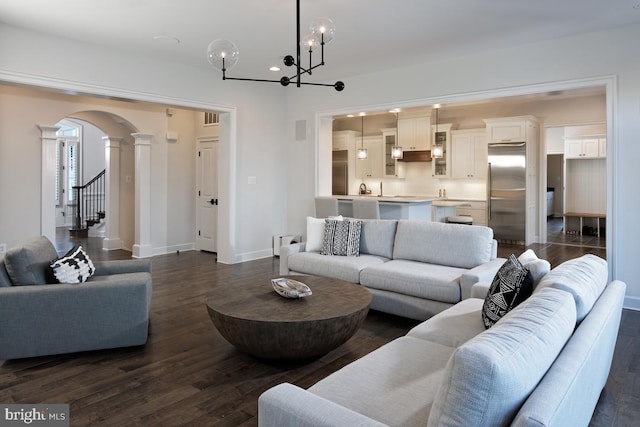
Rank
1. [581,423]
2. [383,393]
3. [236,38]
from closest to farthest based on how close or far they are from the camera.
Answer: [581,423] → [383,393] → [236,38]

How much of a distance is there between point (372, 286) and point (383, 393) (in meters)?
2.40

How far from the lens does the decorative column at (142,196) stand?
289 inches

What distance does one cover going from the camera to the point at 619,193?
457cm

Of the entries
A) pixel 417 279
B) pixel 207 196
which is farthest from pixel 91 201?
pixel 417 279

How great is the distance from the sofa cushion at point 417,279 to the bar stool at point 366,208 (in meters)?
1.92

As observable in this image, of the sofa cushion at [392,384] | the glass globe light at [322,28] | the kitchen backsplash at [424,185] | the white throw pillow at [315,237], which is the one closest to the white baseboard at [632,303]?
the white throw pillow at [315,237]

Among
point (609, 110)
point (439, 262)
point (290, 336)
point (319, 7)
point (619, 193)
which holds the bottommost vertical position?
point (290, 336)

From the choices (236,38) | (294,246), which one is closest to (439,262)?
(294,246)

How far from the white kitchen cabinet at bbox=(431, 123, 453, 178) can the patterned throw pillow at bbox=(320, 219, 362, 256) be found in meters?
5.03

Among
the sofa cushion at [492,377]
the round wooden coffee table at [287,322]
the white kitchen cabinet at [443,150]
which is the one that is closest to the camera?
the sofa cushion at [492,377]

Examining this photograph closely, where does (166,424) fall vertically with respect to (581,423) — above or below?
below

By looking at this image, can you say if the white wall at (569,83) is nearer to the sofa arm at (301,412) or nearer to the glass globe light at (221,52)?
the glass globe light at (221,52)

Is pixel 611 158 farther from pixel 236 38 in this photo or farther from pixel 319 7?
pixel 236 38

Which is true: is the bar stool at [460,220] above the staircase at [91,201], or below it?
below
